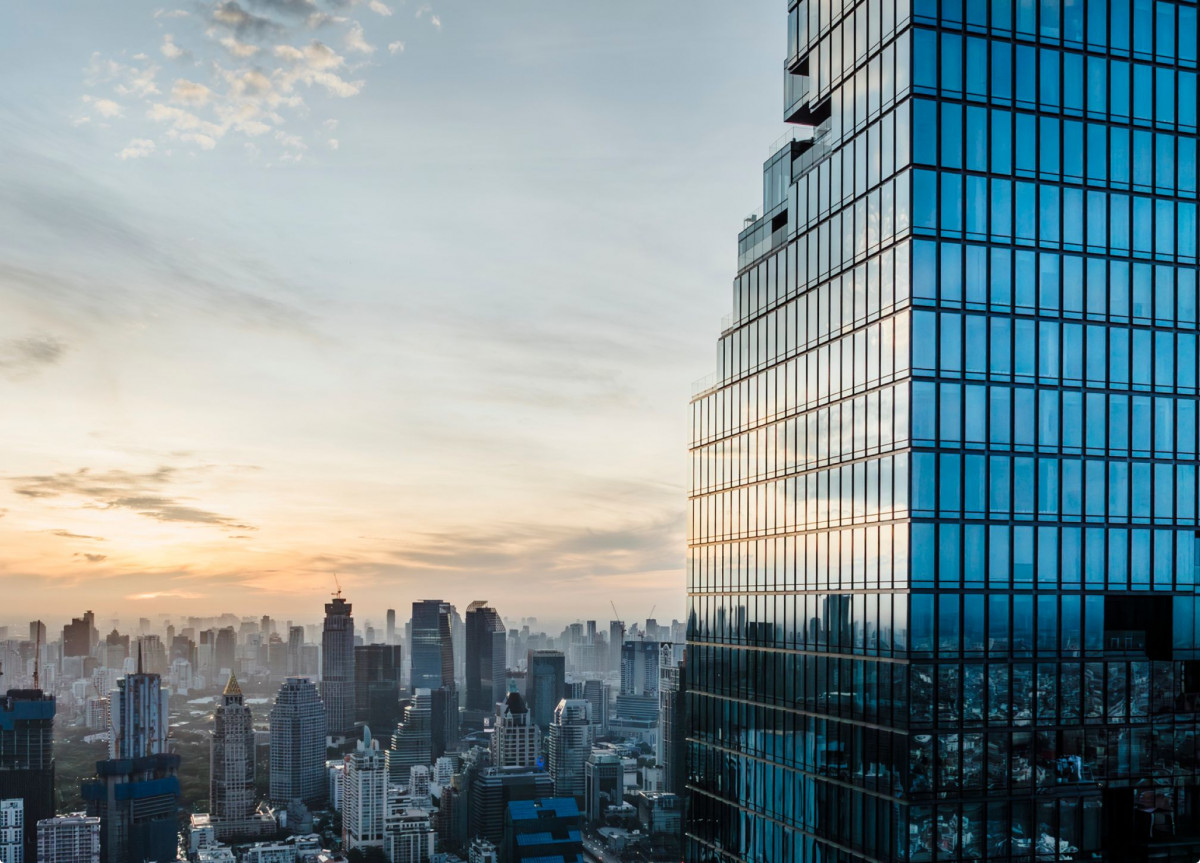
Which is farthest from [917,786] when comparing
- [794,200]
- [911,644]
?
[794,200]

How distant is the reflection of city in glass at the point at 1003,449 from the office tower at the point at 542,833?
145103mm

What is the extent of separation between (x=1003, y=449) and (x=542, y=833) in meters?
161

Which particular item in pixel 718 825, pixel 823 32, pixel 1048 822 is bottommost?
pixel 718 825

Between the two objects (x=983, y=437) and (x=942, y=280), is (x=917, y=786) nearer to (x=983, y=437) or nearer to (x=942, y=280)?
(x=983, y=437)

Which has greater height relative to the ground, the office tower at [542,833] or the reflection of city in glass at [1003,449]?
the reflection of city in glass at [1003,449]

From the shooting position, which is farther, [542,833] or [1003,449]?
[542,833]

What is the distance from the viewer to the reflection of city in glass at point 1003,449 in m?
45.7

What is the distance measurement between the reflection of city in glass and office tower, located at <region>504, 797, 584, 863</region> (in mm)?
145103

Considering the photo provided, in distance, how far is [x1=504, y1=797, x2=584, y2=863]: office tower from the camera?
7451 inches

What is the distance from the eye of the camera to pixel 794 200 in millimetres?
57469

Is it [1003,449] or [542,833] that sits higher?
[1003,449]

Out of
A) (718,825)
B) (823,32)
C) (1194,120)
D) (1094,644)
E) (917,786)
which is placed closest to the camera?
(917,786)

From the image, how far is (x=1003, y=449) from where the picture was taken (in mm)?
47156

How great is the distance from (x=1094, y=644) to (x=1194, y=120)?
23430mm
